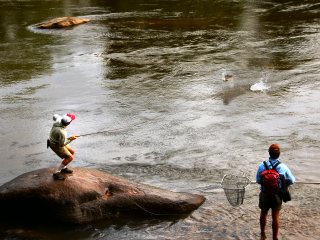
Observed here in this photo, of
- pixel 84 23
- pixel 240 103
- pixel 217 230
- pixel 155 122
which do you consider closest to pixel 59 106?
pixel 155 122

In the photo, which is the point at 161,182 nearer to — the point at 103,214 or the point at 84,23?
the point at 103,214

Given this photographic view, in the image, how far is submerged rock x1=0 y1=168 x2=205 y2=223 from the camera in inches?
384

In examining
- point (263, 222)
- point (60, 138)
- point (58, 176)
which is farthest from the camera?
point (58, 176)

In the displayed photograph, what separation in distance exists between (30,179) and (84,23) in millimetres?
23429

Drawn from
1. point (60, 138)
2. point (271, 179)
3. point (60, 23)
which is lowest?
point (271, 179)

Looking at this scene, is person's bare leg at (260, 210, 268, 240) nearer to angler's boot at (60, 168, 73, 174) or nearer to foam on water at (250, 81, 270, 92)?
angler's boot at (60, 168, 73, 174)

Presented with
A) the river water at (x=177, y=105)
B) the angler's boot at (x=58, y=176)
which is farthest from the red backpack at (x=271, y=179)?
the angler's boot at (x=58, y=176)

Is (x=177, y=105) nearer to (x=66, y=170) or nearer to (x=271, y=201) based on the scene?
(x=66, y=170)

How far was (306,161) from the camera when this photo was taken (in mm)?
12406

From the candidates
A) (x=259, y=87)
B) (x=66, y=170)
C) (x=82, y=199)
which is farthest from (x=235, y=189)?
(x=259, y=87)

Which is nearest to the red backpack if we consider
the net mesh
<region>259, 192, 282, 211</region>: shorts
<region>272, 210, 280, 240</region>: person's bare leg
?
<region>259, 192, 282, 211</region>: shorts

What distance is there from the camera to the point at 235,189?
942cm

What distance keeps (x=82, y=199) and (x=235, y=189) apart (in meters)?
2.88

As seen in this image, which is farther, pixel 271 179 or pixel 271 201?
pixel 271 201
